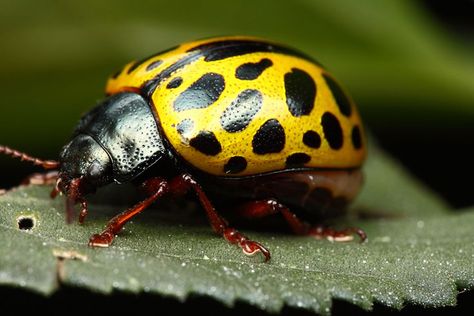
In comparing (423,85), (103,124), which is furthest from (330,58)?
(103,124)

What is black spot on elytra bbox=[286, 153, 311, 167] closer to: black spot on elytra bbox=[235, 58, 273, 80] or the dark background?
black spot on elytra bbox=[235, 58, 273, 80]

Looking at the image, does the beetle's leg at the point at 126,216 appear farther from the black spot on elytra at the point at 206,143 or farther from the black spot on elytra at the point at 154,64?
the black spot on elytra at the point at 154,64

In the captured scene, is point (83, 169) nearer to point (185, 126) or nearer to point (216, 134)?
point (185, 126)


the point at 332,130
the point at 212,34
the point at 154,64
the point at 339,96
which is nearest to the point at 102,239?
the point at 154,64

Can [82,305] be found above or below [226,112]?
below

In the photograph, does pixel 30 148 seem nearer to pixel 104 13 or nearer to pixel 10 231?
pixel 104 13

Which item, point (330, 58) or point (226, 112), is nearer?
point (226, 112)
